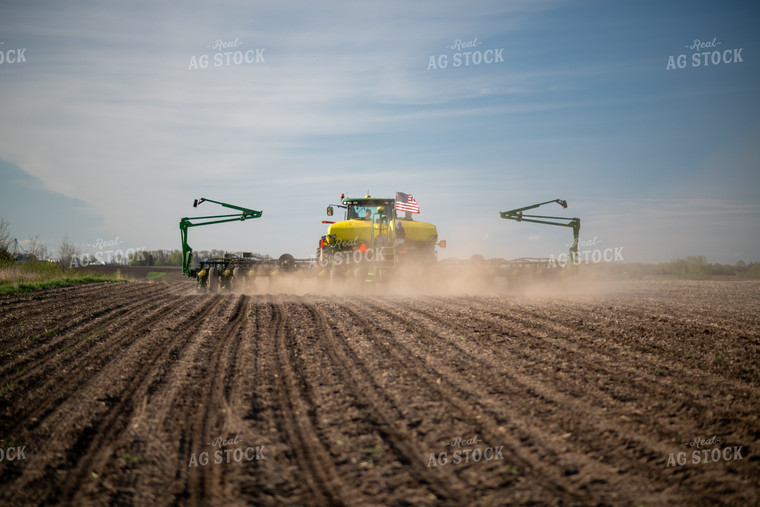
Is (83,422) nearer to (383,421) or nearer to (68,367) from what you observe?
(68,367)

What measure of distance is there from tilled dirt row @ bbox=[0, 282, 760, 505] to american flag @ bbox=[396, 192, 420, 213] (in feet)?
24.2

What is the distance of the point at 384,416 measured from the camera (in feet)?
14.0

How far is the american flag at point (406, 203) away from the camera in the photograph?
15.3m

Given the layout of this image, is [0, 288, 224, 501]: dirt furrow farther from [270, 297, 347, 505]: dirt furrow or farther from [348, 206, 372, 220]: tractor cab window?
[348, 206, 372, 220]: tractor cab window

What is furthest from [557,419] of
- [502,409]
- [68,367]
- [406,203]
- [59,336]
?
[406,203]

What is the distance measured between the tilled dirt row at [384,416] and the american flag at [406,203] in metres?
7.38

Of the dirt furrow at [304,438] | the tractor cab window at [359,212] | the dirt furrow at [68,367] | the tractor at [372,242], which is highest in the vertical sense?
the tractor cab window at [359,212]

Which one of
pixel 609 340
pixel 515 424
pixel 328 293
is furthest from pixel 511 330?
pixel 328 293

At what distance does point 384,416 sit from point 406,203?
1181 cm

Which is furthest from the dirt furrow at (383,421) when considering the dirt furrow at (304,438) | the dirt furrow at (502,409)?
the dirt furrow at (502,409)

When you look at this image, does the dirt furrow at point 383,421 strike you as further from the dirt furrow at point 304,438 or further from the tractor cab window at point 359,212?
the tractor cab window at point 359,212

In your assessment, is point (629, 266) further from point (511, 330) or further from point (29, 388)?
point (29, 388)

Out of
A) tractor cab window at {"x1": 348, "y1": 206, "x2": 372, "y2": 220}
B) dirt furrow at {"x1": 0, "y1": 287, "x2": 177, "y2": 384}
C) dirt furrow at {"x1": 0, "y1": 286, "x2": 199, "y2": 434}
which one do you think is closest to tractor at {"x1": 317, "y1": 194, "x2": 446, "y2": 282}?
tractor cab window at {"x1": 348, "y1": 206, "x2": 372, "y2": 220}

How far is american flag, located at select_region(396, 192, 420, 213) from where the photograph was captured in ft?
50.1
